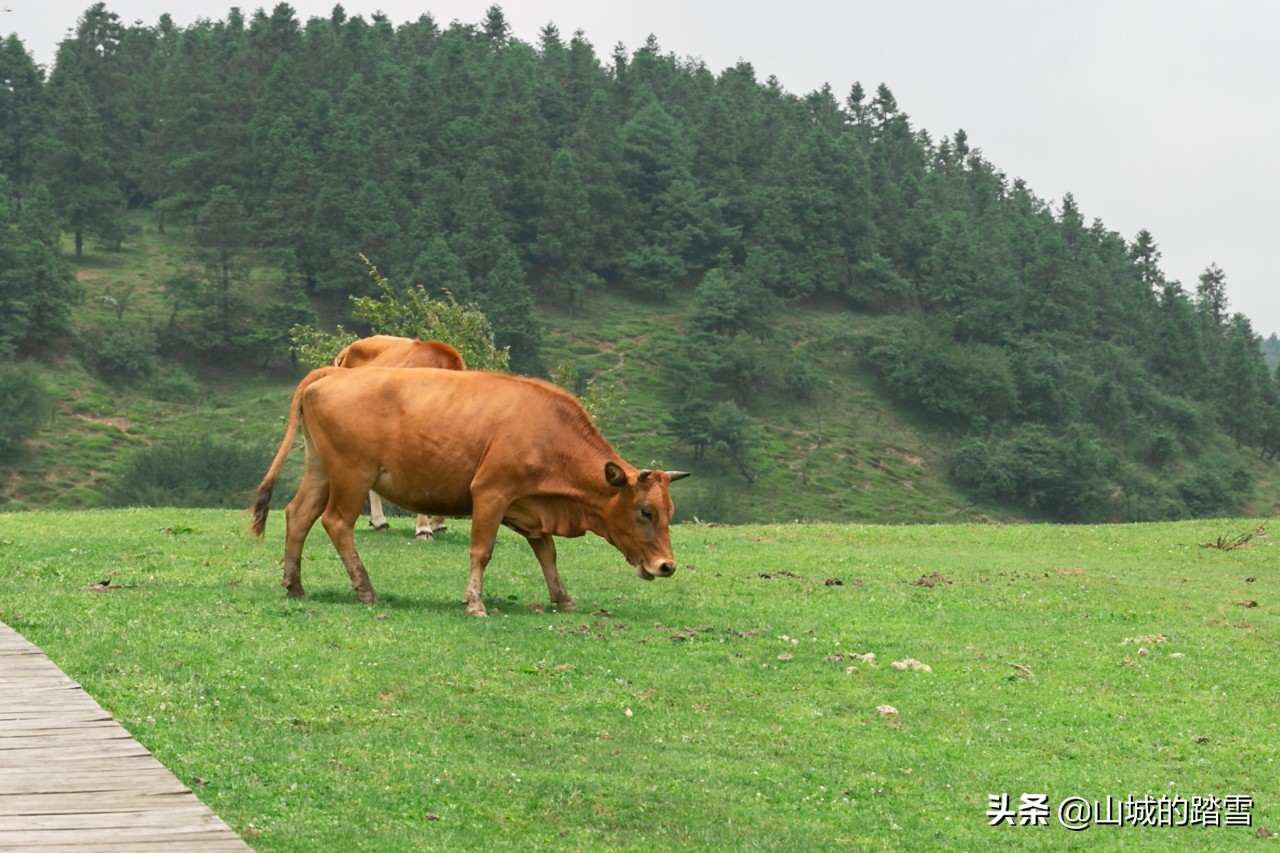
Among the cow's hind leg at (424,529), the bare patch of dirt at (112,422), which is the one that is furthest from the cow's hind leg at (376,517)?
the bare patch of dirt at (112,422)

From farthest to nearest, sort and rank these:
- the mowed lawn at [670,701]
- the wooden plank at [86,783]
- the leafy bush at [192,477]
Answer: the leafy bush at [192,477]
the mowed lawn at [670,701]
the wooden plank at [86,783]

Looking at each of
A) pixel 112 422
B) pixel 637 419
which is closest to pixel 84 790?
pixel 112 422

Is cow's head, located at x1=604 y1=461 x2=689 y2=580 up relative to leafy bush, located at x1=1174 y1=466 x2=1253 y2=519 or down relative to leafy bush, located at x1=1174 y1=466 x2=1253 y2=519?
up

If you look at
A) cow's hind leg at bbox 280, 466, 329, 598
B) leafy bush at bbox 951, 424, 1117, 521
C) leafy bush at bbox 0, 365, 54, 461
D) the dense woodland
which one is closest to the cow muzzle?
cow's hind leg at bbox 280, 466, 329, 598

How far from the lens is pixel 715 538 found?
26.9 m

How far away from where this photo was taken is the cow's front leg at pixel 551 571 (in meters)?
16.7

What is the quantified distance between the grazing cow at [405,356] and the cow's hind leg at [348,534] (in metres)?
4.01

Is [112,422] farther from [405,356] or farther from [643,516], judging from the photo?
[643,516]

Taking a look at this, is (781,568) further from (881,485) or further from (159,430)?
(881,485)

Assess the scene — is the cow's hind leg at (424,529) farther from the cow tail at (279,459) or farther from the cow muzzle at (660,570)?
the cow muzzle at (660,570)

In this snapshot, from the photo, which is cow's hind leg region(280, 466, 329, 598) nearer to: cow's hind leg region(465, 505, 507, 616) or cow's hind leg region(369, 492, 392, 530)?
cow's hind leg region(465, 505, 507, 616)

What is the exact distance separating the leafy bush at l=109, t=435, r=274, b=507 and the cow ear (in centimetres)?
Answer: 4910

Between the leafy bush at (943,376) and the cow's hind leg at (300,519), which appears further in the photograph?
the leafy bush at (943,376)

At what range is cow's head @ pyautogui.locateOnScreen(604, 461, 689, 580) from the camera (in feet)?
53.4
